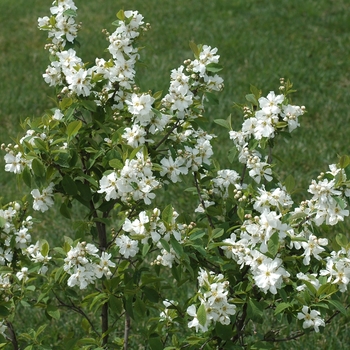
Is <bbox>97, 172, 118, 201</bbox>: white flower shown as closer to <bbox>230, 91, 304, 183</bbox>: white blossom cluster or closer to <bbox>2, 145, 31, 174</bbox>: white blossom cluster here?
<bbox>2, 145, 31, 174</bbox>: white blossom cluster

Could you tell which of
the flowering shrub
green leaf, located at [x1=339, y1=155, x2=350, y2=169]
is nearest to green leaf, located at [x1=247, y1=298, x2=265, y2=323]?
the flowering shrub

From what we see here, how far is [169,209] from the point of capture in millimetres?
1863

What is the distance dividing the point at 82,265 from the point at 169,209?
31 centimetres

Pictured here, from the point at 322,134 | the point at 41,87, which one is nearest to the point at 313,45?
the point at 322,134

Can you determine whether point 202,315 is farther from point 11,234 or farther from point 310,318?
point 11,234

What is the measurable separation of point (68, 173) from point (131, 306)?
45 cm

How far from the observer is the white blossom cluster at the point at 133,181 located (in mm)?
1871

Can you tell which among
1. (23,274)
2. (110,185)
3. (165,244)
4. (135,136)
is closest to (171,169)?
(135,136)

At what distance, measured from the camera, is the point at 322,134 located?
5.03m

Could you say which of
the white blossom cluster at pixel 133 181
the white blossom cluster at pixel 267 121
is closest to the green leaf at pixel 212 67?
the white blossom cluster at pixel 267 121

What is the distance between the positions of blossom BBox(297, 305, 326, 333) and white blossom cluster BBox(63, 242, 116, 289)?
1.89ft

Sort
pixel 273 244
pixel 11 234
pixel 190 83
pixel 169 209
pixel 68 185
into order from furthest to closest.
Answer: pixel 11 234
pixel 190 83
pixel 68 185
pixel 169 209
pixel 273 244

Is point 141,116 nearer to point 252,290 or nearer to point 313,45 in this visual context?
point 252,290

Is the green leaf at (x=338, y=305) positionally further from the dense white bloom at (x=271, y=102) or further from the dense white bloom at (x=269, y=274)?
the dense white bloom at (x=271, y=102)
